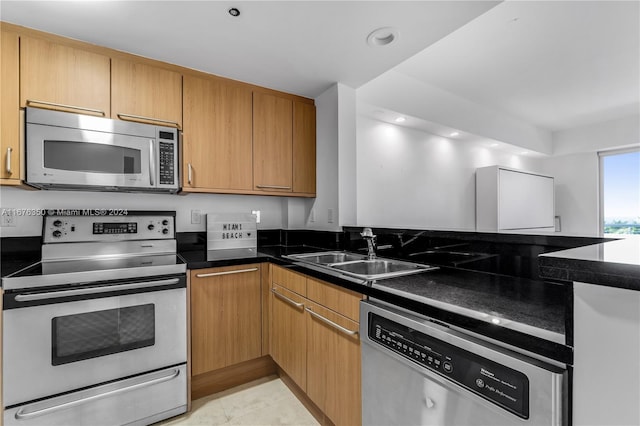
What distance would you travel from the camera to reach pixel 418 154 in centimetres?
304

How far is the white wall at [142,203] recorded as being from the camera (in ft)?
5.88

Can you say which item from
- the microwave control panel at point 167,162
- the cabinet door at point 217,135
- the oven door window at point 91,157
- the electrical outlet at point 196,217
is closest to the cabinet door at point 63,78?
the oven door window at point 91,157

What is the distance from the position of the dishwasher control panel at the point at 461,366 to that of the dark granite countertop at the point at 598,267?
273 mm

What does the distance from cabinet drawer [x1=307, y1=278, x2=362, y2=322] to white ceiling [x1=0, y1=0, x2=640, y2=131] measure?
4.44 ft

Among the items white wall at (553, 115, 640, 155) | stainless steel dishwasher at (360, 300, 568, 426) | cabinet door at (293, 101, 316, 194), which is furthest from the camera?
white wall at (553, 115, 640, 155)

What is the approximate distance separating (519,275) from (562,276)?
2.45 feet

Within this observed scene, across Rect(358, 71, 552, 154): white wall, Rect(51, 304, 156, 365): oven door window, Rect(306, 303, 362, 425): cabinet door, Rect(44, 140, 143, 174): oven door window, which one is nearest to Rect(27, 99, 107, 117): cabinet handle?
Rect(44, 140, 143, 174): oven door window

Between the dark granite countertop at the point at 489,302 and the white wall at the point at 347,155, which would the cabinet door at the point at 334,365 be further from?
the white wall at the point at 347,155

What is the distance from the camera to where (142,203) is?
214 centimetres

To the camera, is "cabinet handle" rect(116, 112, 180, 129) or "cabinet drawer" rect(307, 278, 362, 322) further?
"cabinet handle" rect(116, 112, 180, 129)

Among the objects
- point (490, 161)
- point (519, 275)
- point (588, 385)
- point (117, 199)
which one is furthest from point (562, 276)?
point (490, 161)

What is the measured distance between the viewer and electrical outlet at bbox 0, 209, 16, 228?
69.1 inches

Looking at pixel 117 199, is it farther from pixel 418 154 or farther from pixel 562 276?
pixel 418 154

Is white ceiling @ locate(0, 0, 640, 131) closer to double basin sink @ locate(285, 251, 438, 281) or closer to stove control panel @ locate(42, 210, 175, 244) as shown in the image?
stove control panel @ locate(42, 210, 175, 244)
